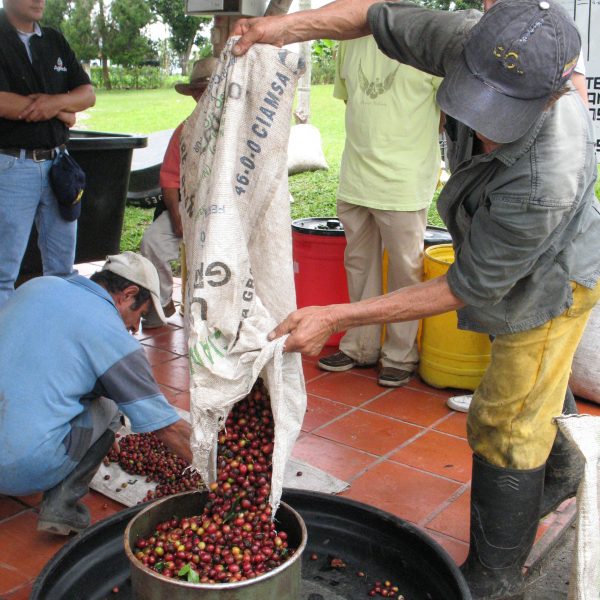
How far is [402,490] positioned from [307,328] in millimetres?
1398

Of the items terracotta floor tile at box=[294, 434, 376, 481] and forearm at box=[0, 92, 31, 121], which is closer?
terracotta floor tile at box=[294, 434, 376, 481]

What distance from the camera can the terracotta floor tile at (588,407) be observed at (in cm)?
391

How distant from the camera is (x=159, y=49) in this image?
1367 inches

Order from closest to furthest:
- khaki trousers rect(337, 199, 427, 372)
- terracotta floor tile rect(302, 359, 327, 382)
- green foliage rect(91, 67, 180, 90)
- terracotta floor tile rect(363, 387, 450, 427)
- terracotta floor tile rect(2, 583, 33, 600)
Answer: terracotta floor tile rect(2, 583, 33, 600)
terracotta floor tile rect(363, 387, 450, 427)
khaki trousers rect(337, 199, 427, 372)
terracotta floor tile rect(302, 359, 327, 382)
green foliage rect(91, 67, 180, 90)

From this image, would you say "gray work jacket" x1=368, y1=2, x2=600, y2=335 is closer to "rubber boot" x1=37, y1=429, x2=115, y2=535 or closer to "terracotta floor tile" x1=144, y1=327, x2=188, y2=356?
"rubber boot" x1=37, y1=429, x2=115, y2=535

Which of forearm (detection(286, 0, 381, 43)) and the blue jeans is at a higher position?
forearm (detection(286, 0, 381, 43))

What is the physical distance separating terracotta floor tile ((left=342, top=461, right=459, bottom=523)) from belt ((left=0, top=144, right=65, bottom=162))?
8.18ft

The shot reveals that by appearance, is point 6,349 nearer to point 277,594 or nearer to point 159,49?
point 277,594

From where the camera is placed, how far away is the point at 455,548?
2.77m

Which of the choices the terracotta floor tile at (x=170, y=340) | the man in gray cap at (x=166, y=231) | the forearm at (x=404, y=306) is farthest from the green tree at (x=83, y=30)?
the forearm at (x=404, y=306)

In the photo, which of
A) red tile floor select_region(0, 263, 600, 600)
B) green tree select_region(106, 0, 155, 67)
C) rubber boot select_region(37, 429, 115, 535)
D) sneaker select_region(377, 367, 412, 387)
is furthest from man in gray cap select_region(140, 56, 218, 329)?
green tree select_region(106, 0, 155, 67)

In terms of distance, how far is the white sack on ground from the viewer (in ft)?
6.64

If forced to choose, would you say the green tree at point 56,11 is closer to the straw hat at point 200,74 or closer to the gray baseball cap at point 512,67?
the straw hat at point 200,74

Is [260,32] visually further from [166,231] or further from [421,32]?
[166,231]
